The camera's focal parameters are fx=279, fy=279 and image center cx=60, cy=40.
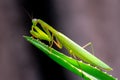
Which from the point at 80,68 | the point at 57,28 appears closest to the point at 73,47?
the point at 80,68

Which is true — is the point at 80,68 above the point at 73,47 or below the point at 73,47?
below

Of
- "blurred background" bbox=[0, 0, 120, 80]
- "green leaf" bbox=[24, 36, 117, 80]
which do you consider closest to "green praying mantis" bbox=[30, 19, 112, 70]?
"green leaf" bbox=[24, 36, 117, 80]

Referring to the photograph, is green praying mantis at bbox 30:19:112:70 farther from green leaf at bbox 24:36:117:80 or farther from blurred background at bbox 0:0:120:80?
blurred background at bbox 0:0:120:80

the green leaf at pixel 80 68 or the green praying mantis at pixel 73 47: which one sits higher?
the green praying mantis at pixel 73 47

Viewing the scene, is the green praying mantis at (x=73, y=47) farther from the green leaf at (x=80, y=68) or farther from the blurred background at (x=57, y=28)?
the blurred background at (x=57, y=28)

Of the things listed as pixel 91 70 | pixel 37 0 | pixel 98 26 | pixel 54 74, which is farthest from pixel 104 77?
pixel 98 26

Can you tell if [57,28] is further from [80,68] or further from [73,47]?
[80,68]

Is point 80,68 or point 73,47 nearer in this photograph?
point 80,68

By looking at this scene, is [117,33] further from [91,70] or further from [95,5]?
[91,70]

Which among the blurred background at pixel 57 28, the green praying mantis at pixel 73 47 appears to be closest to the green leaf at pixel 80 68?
the green praying mantis at pixel 73 47
